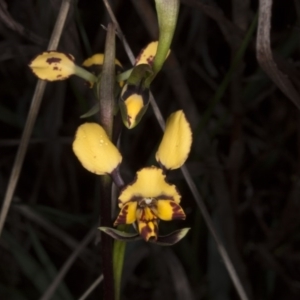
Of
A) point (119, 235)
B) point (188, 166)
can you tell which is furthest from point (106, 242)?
point (188, 166)

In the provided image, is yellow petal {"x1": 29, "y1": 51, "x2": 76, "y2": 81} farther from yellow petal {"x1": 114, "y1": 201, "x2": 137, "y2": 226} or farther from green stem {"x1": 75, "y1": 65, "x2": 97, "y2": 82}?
yellow petal {"x1": 114, "y1": 201, "x2": 137, "y2": 226}

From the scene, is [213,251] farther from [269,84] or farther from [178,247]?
[269,84]

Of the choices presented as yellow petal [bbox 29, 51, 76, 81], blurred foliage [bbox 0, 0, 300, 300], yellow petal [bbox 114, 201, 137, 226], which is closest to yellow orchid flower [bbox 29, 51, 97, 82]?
yellow petal [bbox 29, 51, 76, 81]

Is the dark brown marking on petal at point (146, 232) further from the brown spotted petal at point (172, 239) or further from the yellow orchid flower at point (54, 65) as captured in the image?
the yellow orchid flower at point (54, 65)

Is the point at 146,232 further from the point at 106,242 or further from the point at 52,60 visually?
the point at 52,60

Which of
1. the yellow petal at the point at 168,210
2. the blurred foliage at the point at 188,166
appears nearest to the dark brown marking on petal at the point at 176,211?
the yellow petal at the point at 168,210

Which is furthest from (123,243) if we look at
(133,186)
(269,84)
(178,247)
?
(269,84)
